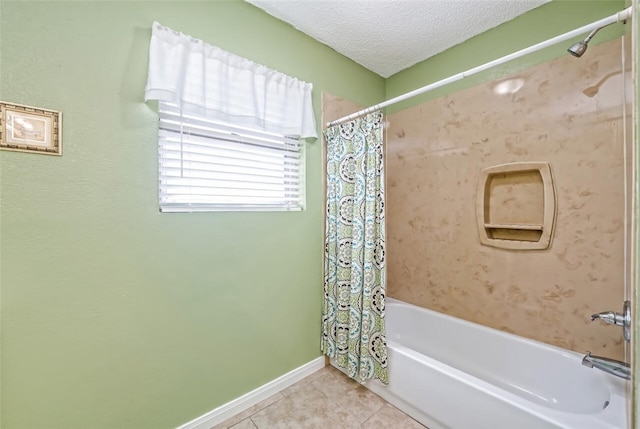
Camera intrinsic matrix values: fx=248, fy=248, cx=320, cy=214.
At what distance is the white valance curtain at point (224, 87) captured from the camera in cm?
123


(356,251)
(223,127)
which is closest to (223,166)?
(223,127)

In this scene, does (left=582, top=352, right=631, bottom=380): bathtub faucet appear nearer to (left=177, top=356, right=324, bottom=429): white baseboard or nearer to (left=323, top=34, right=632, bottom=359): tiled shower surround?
(left=323, top=34, right=632, bottom=359): tiled shower surround

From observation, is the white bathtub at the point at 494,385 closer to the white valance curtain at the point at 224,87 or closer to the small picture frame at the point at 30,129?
the white valance curtain at the point at 224,87

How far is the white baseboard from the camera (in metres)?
1.42

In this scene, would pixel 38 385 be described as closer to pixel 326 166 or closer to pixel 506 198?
pixel 326 166

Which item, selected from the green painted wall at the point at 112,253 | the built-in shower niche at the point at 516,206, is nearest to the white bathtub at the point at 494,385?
the built-in shower niche at the point at 516,206

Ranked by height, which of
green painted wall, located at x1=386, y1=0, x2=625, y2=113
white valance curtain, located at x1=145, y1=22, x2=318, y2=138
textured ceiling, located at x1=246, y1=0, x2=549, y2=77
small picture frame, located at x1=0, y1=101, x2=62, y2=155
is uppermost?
textured ceiling, located at x1=246, y1=0, x2=549, y2=77

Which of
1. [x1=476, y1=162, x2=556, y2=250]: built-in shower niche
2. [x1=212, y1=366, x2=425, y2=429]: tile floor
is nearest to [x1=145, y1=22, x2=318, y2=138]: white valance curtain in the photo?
[x1=476, y1=162, x2=556, y2=250]: built-in shower niche

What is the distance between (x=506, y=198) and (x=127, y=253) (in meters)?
2.31

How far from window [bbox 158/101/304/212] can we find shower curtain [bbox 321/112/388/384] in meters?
0.31

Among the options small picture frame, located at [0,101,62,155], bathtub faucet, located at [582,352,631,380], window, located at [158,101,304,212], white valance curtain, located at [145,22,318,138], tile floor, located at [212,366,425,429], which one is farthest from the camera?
tile floor, located at [212,366,425,429]

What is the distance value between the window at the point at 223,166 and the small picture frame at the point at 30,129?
14.8 inches

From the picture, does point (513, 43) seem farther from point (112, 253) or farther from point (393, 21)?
point (112, 253)

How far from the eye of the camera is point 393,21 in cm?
171
